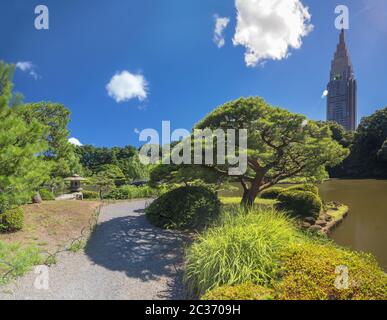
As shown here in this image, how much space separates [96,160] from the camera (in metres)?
48.8

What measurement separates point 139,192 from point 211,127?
11493 mm

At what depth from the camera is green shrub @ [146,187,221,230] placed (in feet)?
26.6

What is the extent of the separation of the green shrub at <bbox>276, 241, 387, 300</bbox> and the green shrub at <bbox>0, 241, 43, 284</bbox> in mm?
4521

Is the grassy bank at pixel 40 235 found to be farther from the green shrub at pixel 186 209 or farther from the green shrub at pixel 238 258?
the green shrub at pixel 238 258

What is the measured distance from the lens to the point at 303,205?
10.7 metres

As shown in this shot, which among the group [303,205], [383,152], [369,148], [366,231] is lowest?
[366,231]

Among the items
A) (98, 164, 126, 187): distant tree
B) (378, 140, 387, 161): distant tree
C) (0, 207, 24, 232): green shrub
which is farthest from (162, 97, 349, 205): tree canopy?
(378, 140, 387, 161): distant tree

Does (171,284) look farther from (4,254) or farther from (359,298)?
(4,254)

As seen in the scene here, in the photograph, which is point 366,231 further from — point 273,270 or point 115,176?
point 115,176

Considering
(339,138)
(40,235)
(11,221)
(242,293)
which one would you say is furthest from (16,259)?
(339,138)

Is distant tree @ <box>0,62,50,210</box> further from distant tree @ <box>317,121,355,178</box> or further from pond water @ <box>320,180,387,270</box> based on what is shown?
distant tree @ <box>317,121,355,178</box>

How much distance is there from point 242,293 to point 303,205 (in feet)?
28.0

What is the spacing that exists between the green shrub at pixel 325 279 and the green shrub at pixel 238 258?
14.4 inches
